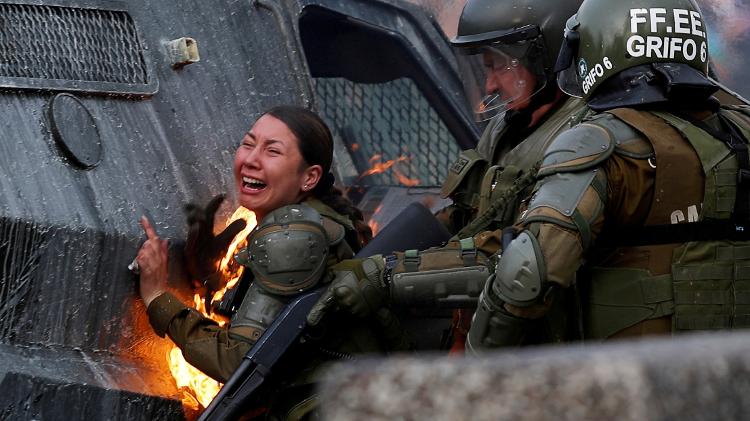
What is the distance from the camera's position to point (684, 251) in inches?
105

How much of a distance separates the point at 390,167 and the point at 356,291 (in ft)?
7.35

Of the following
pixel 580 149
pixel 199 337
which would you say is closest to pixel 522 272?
pixel 580 149

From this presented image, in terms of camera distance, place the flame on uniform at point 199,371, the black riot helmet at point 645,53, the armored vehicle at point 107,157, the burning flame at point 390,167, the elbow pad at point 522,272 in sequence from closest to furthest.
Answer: the elbow pad at point 522,272
the black riot helmet at point 645,53
the armored vehicle at point 107,157
the flame on uniform at point 199,371
the burning flame at point 390,167

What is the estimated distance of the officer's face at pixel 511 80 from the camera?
3.43m

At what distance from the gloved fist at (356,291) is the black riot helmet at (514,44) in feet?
2.25

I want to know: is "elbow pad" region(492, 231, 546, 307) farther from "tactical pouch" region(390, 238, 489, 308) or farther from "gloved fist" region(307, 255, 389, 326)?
"gloved fist" region(307, 255, 389, 326)

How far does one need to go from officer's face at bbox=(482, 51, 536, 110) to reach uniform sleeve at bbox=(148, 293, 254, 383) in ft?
3.41

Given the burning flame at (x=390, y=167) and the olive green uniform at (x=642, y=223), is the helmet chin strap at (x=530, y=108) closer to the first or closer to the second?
the olive green uniform at (x=642, y=223)

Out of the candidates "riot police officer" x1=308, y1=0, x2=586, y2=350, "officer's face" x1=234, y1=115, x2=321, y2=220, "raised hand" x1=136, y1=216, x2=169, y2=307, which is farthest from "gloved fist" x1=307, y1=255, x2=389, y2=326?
"raised hand" x1=136, y1=216, x2=169, y2=307

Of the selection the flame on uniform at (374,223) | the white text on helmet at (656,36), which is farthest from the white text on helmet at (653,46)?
the flame on uniform at (374,223)

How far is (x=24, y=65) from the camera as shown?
10.3ft

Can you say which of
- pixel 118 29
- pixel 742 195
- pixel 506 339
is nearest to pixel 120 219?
pixel 118 29

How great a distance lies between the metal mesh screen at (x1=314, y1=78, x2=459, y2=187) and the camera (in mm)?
5164

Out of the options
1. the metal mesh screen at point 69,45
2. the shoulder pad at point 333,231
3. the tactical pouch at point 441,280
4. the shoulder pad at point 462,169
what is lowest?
the shoulder pad at point 462,169
